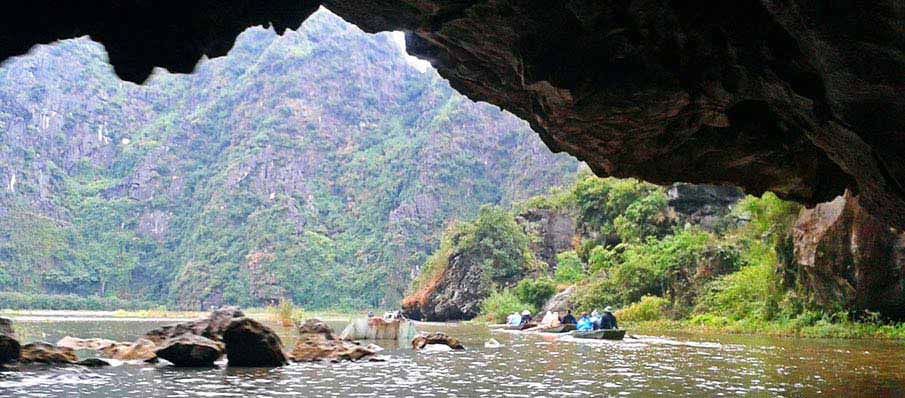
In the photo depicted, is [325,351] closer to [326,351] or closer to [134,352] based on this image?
[326,351]

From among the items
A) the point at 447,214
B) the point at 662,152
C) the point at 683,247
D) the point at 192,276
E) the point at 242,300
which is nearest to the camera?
the point at 662,152

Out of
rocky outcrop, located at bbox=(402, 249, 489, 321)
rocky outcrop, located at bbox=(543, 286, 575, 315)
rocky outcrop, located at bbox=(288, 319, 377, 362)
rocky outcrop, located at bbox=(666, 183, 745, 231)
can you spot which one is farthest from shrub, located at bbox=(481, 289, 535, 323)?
rocky outcrop, located at bbox=(288, 319, 377, 362)

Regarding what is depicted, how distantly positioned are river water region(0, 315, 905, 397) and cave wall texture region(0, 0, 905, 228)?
275cm

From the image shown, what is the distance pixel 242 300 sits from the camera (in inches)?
3307

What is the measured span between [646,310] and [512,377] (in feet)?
81.8

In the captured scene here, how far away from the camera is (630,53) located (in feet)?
20.7

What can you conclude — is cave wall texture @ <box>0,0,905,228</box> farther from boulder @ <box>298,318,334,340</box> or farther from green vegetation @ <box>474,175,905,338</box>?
green vegetation @ <box>474,175,905,338</box>

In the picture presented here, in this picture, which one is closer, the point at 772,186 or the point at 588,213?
the point at 772,186

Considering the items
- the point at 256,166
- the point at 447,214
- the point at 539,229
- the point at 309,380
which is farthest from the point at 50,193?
the point at 309,380

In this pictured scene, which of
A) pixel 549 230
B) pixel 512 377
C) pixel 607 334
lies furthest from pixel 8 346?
pixel 549 230

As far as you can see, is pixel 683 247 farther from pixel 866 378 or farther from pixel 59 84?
pixel 59 84

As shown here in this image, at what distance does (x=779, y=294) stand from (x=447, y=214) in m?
77.0

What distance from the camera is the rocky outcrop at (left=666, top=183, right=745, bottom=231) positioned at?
126ft

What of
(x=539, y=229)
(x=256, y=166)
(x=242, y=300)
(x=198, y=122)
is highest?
(x=198, y=122)
